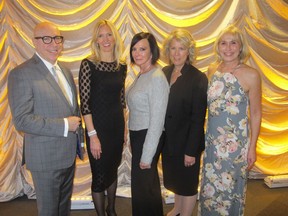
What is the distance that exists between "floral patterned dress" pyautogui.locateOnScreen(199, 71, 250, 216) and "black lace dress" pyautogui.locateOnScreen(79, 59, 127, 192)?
81cm

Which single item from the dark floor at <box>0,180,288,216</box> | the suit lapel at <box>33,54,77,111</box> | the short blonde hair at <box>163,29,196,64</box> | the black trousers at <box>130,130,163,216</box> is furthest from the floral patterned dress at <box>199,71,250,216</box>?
the suit lapel at <box>33,54,77,111</box>

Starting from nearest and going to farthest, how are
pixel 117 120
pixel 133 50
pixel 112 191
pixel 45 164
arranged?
pixel 45 164 < pixel 133 50 < pixel 117 120 < pixel 112 191

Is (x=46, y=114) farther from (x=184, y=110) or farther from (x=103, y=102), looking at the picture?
(x=184, y=110)

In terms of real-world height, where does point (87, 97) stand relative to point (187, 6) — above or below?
below

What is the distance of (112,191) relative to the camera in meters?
2.55

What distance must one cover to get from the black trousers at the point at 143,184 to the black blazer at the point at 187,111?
228mm

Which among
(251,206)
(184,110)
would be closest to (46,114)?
(184,110)

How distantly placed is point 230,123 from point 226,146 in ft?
0.68

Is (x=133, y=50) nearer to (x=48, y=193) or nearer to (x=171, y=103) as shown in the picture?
(x=171, y=103)

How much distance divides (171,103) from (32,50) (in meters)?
1.88

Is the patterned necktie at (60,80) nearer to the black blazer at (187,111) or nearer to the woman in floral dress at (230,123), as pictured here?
the black blazer at (187,111)

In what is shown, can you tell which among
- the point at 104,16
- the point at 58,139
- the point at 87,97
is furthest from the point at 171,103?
the point at 104,16

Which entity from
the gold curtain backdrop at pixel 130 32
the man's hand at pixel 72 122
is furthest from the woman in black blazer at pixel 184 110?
the gold curtain backdrop at pixel 130 32

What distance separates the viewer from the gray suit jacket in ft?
5.53
